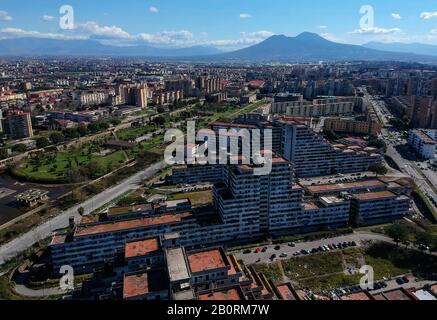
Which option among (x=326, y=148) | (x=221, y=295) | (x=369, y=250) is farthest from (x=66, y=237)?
(x=326, y=148)

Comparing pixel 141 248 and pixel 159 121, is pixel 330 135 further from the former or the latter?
pixel 141 248

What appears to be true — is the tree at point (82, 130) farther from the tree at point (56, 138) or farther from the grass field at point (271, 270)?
the grass field at point (271, 270)

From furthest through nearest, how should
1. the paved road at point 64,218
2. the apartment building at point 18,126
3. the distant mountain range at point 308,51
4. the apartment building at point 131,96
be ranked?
the distant mountain range at point 308,51
the apartment building at point 131,96
the apartment building at point 18,126
the paved road at point 64,218

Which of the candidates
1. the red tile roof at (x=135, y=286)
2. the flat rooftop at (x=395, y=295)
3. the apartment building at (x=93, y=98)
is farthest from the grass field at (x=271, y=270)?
the apartment building at (x=93, y=98)

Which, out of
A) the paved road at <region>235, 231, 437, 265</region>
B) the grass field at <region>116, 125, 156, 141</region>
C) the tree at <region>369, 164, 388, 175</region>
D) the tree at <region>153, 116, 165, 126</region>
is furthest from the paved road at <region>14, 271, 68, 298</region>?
the tree at <region>153, 116, 165, 126</region>

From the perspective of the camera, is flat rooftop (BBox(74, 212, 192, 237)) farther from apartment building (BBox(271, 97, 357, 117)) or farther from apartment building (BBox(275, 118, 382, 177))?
apartment building (BBox(271, 97, 357, 117))
